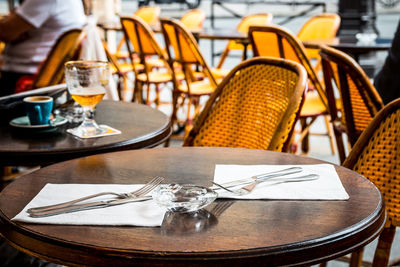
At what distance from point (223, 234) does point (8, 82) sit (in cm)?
262

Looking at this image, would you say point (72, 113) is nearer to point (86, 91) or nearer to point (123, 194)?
point (86, 91)

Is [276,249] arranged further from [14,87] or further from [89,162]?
[14,87]

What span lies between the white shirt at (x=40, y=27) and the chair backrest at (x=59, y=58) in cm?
33

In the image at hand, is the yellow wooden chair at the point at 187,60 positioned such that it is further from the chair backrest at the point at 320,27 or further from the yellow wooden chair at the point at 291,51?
the chair backrest at the point at 320,27

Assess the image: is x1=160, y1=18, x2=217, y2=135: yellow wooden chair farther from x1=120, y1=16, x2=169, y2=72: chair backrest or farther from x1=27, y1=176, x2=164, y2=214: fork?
A: x1=27, y1=176, x2=164, y2=214: fork

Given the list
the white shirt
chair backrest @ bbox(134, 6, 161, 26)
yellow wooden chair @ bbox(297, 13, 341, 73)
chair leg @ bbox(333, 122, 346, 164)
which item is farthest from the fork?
chair backrest @ bbox(134, 6, 161, 26)

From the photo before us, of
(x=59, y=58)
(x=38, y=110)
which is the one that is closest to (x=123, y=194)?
(x=38, y=110)

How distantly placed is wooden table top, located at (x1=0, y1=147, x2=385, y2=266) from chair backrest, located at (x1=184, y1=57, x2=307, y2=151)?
61 cm

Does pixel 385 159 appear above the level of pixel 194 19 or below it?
above

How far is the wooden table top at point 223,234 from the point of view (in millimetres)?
735

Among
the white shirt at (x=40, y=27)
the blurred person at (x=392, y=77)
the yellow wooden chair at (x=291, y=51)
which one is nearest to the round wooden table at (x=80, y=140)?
the blurred person at (x=392, y=77)

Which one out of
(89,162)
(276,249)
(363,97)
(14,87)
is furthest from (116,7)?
(276,249)

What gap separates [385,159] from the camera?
138cm

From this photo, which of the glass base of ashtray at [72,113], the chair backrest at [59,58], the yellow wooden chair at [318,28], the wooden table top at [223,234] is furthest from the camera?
the yellow wooden chair at [318,28]
